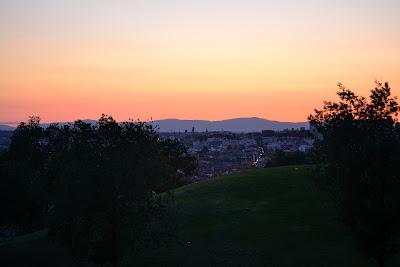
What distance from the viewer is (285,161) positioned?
92.2 metres

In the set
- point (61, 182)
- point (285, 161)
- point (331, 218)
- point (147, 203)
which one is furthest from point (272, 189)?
point (285, 161)

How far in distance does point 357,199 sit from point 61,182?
1804 cm

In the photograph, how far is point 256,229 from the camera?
40844mm

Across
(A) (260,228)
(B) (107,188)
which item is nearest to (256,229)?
(A) (260,228)

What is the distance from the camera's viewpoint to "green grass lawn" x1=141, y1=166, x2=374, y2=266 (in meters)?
35.3

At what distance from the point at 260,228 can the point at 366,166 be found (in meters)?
18.1

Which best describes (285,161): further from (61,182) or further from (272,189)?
(61,182)

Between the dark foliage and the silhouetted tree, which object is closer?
the silhouetted tree

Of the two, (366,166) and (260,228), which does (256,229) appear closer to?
(260,228)

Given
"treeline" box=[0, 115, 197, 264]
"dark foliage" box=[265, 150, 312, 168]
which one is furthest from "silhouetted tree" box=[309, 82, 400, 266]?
"dark foliage" box=[265, 150, 312, 168]

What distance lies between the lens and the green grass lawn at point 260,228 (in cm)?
3528

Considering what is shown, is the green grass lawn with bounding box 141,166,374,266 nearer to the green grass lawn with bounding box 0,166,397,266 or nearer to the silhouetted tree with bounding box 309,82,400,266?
the green grass lawn with bounding box 0,166,397,266

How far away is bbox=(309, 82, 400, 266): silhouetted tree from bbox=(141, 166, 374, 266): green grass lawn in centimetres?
689

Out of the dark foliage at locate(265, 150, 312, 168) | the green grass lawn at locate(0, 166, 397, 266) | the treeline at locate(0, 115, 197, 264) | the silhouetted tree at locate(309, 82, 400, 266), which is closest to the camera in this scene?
the silhouetted tree at locate(309, 82, 400, 266)
